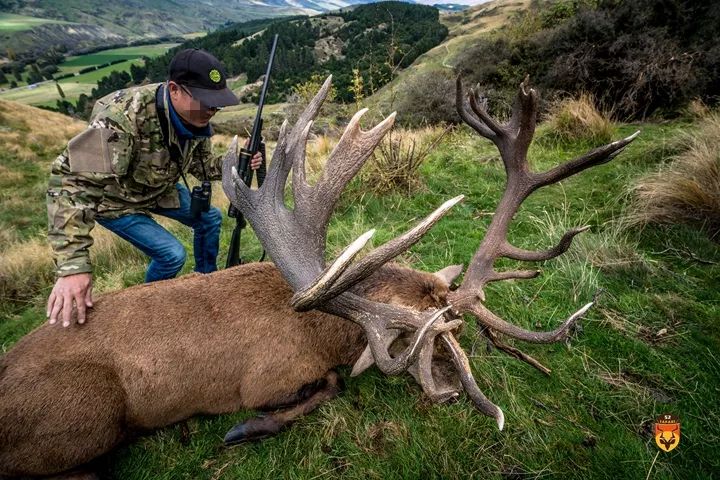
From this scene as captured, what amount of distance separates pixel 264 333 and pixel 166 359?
25.1 inches

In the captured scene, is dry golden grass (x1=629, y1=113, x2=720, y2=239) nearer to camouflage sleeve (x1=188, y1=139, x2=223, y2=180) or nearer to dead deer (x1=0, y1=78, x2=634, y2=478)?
dead deer (x1=0, y1=78, x2=634, y2=478)

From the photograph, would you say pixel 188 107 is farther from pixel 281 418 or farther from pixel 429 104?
pixel 429 104

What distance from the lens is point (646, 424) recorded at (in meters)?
2.35

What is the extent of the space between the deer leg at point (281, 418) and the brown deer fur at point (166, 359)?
0.10 m

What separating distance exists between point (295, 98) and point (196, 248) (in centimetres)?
1124

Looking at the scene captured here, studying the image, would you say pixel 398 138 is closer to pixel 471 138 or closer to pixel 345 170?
pixel 471 138

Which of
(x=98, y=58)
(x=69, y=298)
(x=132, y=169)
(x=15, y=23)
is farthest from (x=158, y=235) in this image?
(x=15, y=23)

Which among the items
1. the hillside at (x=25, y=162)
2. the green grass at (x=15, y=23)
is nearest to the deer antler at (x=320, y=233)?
the hillside at (x=25, y=162)

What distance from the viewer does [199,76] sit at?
121 inches

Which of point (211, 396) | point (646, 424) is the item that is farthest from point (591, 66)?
point (211, 396)

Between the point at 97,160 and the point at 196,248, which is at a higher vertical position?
the point at 97,160

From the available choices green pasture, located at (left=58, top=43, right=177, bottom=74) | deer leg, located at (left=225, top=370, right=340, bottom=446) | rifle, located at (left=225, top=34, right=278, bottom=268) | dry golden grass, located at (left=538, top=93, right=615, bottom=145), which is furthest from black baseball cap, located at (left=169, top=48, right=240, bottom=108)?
green pasture, located at (left=58, top=43, right=177, bottom=74)

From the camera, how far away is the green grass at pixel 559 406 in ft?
7.41

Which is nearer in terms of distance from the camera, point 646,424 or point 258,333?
point 646,424
